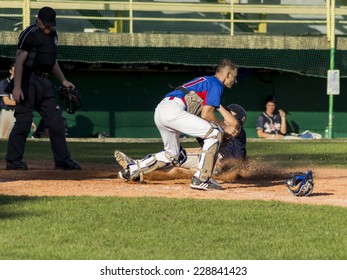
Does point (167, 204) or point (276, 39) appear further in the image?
point (276, 39)

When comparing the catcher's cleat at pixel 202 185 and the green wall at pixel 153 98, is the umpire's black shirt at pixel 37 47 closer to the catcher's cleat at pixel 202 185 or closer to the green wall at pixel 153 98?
the catcher's cleat at pixel 202 185

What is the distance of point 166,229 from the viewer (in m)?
8.20

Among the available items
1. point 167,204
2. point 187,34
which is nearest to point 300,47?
point 187,34

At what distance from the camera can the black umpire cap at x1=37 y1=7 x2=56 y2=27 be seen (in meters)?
12.3

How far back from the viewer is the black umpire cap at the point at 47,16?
12.3 meters

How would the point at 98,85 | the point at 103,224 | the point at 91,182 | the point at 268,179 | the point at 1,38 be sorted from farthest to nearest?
the point at 98,85 < the point at 1,38 < the point at 268,179 < the point at 91,182 < the point at 103,224

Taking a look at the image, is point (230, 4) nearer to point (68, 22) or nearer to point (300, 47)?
point (300, 47)

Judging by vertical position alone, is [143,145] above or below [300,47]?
below

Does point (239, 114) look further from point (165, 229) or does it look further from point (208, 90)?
point (165, 229)

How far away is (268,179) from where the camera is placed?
494 inches

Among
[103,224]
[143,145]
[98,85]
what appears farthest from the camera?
[98,85]

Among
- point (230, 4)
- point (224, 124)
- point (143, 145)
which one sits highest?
point (230, 4)

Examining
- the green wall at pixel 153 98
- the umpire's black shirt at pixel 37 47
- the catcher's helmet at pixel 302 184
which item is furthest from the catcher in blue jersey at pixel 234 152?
the green wall at pixel 153 98

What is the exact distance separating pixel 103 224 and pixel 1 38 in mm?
15998
